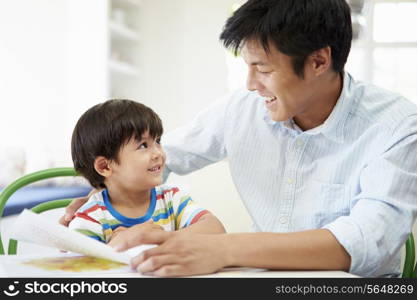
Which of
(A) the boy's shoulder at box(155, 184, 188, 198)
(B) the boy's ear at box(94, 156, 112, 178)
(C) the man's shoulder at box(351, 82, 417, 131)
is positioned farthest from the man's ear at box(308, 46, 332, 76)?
(B) the boy's ear at box(94, 156, 112, 178)

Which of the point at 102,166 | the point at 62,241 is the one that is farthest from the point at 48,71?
the point at 62,241

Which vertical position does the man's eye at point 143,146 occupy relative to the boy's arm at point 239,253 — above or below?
above

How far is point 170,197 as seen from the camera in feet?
4.44

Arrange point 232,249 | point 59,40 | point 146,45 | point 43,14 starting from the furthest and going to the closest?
point 146,45
point 59,40
point 43,14
point 232,249

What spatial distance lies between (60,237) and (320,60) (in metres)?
0.75

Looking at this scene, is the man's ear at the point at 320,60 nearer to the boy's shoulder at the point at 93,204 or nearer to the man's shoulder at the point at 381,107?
the man's shoulder at the point at 381,107

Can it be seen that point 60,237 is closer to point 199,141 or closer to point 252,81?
point 252,81

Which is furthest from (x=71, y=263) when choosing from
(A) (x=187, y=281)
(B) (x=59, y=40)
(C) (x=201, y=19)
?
(C) (x=201, y=19)

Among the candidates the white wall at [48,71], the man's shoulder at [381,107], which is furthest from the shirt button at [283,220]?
the white wall at [48,71]

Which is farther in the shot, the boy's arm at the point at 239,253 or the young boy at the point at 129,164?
the young boy at the point at 129,164

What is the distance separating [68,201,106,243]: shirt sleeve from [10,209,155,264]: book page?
26cm

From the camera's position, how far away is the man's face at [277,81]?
1277mm

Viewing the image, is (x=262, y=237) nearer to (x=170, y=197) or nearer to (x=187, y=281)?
(x=187, y=281)

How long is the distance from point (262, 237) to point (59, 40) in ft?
11.3
